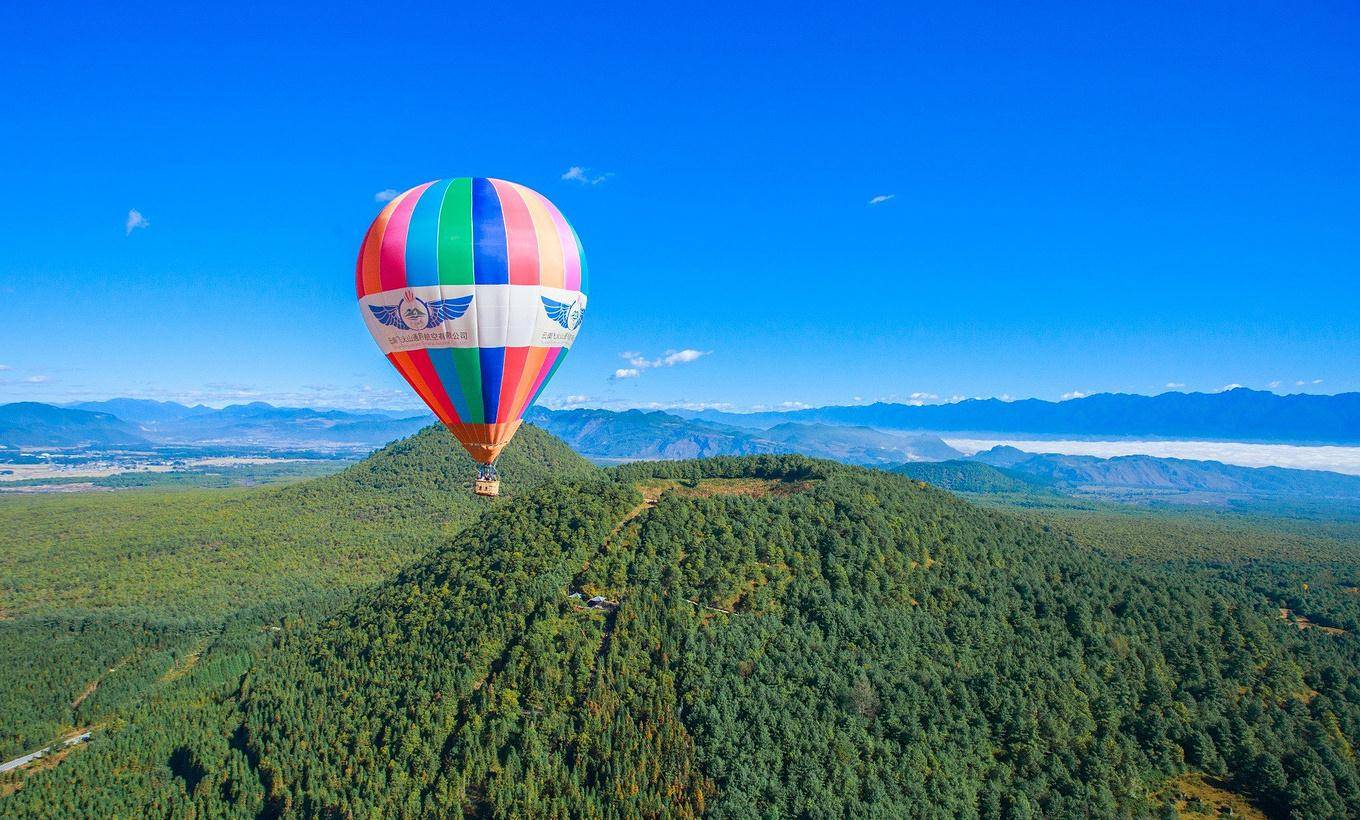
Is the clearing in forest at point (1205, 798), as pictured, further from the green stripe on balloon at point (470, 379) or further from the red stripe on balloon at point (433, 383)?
the red stripe on balloon at point (433, 383)

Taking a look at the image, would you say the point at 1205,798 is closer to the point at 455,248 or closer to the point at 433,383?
the point at 433,383

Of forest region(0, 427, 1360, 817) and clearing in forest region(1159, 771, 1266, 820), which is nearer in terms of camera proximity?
forest region(0, 427, 1360, 817)

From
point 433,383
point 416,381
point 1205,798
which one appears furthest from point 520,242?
point 1205,798

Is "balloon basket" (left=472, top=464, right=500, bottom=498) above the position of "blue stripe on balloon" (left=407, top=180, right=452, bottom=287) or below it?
below

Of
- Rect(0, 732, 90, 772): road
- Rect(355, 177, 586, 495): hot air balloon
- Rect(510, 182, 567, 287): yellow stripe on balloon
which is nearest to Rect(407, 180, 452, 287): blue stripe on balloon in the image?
Rect(355, 177, 586, 495): hot air balloon

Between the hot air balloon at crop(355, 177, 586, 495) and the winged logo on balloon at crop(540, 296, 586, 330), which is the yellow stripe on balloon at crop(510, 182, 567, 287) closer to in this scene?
the hot air balloon at crop(355, 177, 586, 495)

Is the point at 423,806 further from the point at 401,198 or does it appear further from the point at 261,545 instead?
the point at 261,545
